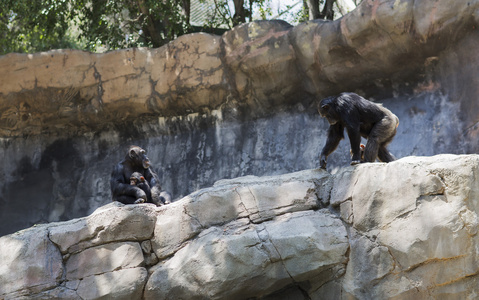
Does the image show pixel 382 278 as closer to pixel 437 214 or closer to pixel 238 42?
pixel 437 214

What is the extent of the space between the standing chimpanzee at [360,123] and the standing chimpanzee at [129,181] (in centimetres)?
245

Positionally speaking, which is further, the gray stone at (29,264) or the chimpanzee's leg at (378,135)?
the chimpanzee's leg at (378,135)

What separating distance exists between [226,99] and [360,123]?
4.77m

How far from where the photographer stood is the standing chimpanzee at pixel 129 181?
338 inches

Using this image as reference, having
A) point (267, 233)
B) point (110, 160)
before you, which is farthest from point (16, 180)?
point (267, 233)

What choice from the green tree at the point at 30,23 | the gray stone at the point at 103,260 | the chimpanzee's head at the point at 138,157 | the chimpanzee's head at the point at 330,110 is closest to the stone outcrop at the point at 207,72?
the green tree at the point at 30,23

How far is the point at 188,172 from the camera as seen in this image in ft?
41.4

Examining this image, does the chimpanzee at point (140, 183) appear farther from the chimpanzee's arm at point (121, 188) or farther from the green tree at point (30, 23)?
the green tree at point (30, 23)

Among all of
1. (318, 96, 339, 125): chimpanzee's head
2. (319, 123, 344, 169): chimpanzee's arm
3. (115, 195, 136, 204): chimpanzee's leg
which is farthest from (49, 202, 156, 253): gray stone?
(318, 96, 339, 125): chimpanzee's head

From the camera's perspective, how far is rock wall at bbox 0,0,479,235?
1059 cm

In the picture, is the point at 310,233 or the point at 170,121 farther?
the point at 170,121

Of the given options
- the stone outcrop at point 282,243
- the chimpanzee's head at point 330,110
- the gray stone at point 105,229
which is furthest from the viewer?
the chimpanzee's head at point 330,110

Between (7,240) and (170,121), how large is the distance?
6299 millimetres

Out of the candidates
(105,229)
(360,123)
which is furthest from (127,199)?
(360,123)
